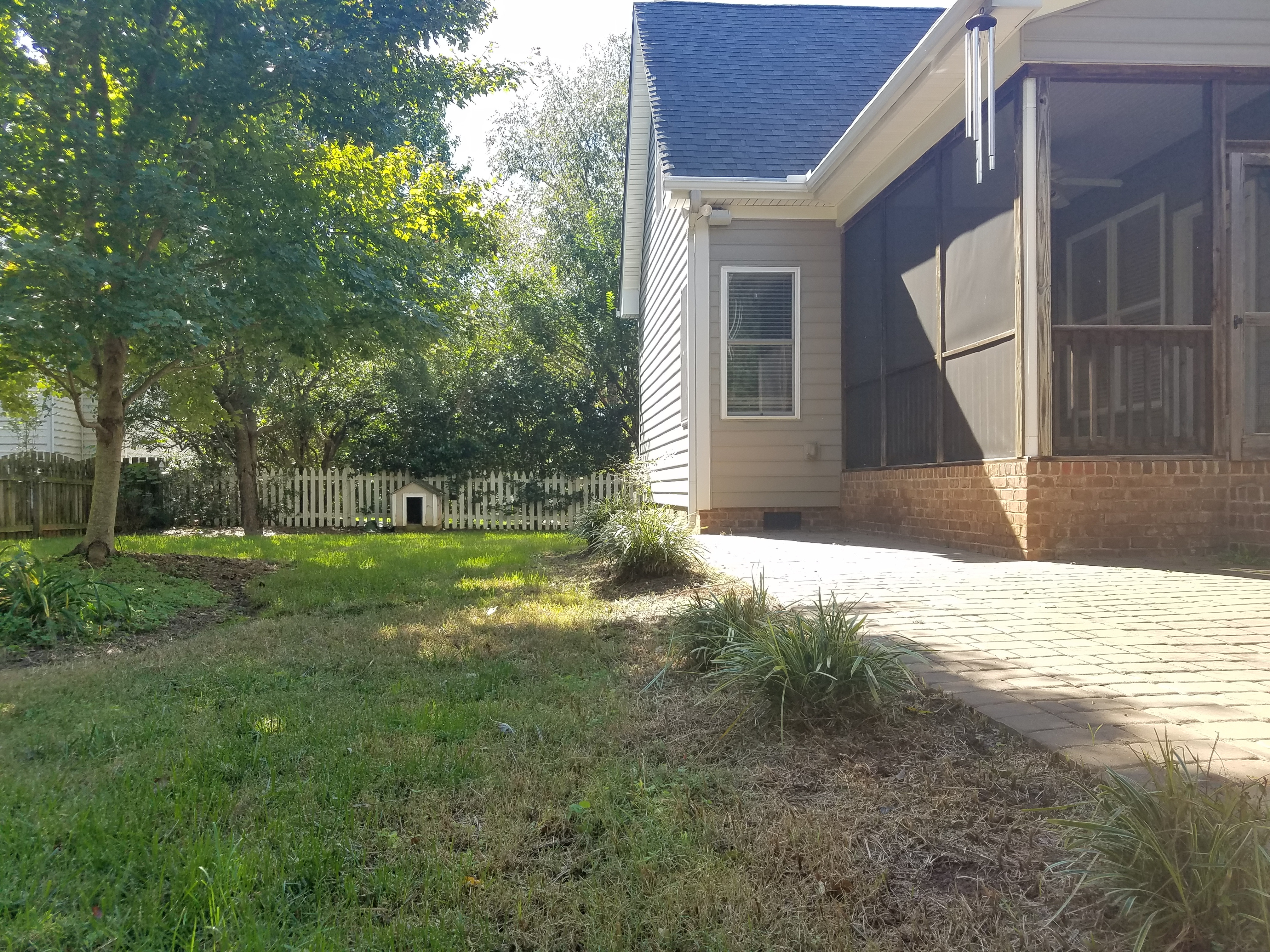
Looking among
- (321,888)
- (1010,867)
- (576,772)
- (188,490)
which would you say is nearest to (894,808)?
(1010,867)

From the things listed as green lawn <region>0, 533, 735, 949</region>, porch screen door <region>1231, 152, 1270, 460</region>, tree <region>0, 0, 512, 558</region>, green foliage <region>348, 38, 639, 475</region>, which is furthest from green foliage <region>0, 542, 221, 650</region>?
porch screen door <region>1231, 152, 1270, 460</region>

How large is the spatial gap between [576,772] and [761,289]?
7616 millimetres

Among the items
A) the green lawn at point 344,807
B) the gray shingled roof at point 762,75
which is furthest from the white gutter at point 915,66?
the green lawn at point 344,807

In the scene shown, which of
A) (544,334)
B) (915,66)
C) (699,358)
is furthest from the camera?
(544,334)

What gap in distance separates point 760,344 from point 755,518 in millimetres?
1957

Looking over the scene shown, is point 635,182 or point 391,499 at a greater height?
point 635,182

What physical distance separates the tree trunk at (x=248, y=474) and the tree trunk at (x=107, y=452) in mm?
6769

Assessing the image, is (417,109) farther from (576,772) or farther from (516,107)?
(516,107)

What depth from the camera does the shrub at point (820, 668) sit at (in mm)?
2666

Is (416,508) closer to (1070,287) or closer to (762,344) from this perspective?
(762,344)

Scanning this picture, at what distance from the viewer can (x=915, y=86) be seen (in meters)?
6.46

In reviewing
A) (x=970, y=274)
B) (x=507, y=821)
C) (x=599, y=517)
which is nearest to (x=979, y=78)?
(x=970, y=274)

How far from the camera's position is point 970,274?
270 inches

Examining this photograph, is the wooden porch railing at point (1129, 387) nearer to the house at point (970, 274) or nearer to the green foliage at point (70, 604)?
the house at point (970, 274)
